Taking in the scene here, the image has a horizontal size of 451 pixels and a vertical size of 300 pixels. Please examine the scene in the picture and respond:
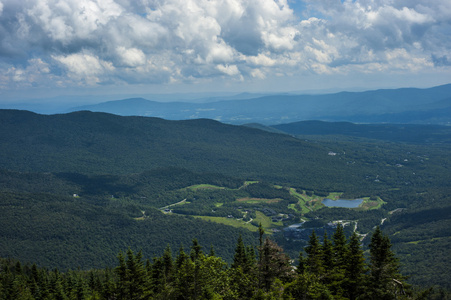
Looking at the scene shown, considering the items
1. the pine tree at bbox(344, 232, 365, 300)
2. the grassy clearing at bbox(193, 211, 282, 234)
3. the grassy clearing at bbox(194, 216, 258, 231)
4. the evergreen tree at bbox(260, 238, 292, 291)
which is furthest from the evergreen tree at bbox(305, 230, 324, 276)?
the grassy clearing at bbox(194, 216, 258, 231)

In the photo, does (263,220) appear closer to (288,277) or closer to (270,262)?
(288,277)

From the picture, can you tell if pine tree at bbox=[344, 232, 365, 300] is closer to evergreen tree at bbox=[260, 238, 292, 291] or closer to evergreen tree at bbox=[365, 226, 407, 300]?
evergreen tree at bbox=[365, 226, 407, 300]

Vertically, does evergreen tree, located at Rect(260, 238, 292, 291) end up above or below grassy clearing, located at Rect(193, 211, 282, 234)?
above

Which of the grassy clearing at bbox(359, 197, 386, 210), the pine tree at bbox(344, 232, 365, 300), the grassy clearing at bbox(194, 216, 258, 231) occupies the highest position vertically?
the pine tree at bbox(344, 232, 365, 300)

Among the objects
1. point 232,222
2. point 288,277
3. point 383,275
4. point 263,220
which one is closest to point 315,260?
point 288,277

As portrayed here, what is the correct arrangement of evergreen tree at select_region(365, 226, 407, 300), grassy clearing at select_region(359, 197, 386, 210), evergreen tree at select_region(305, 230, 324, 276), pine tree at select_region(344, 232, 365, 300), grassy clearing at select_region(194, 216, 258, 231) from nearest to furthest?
evergreen tree at select_region(365, 226, 407, 300), pine tree at select_region(344, 232, 365, 300), evergreen tree at select_region(305, 230, 324, 276), grassy clearing at select_region(194, 216, 258, 231), grassy clearing at select_region(359, 197, 386, 210)

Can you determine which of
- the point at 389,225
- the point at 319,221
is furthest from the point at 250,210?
the point at 389,225

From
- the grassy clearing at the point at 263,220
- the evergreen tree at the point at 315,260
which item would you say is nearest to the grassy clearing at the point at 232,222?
the grassy clearing at the point at 263,220

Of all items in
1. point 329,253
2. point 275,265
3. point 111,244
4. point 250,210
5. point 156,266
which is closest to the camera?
point 275,265

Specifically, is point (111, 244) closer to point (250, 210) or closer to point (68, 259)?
point (68, 259)

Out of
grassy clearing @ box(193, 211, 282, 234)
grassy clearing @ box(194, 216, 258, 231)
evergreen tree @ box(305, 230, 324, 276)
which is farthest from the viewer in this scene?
grassy clearing @ box(194, 216, 258, 231)

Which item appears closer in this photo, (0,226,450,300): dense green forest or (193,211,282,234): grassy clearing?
(0,226,450,300): dense green forest
